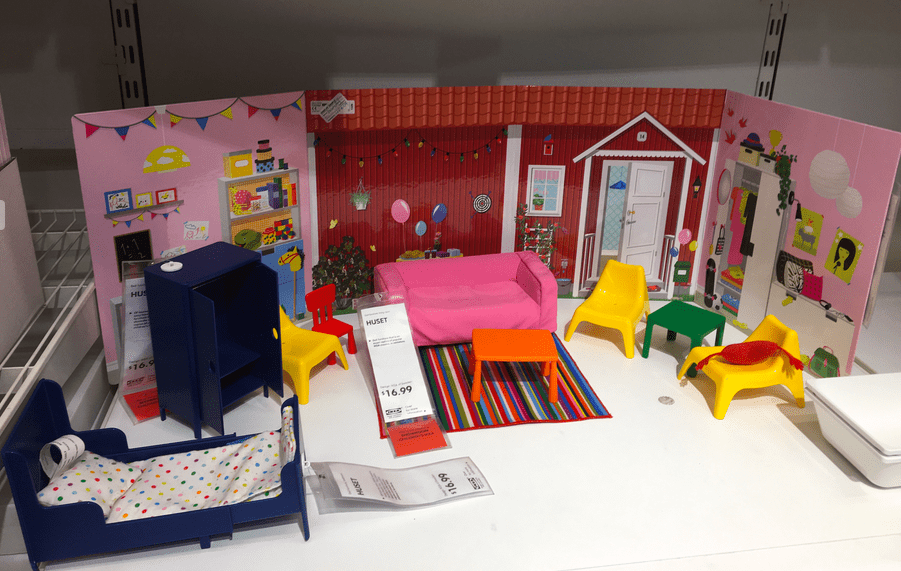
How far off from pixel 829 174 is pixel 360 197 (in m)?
3.97

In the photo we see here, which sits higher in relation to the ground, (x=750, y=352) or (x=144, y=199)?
(x=144, y=199)

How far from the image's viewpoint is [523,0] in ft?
20.7

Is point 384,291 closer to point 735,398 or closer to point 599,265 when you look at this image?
point 599,265

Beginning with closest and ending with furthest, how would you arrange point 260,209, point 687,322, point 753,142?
1. point 260,209
2. point 687,322
3. point 753,142

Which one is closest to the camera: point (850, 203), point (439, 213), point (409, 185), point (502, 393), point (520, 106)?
point (850, 203)

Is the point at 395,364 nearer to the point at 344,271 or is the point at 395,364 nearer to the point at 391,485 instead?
the point at 391,485

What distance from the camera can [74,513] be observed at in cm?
358

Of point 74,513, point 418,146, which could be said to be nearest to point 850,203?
point 418,146

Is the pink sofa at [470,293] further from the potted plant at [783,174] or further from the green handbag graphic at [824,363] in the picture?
the green handbag graphic at [824,363]

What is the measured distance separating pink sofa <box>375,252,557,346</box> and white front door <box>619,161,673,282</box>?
3.62 ft

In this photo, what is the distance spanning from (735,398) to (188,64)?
212 inches

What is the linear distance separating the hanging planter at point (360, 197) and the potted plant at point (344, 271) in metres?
0.33

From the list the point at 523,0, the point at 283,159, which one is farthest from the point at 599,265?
the point at 283,159

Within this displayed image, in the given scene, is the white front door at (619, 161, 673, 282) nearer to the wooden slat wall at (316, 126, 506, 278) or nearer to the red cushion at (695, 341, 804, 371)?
the wooden slat wall at (316, 126, 506, 278)
